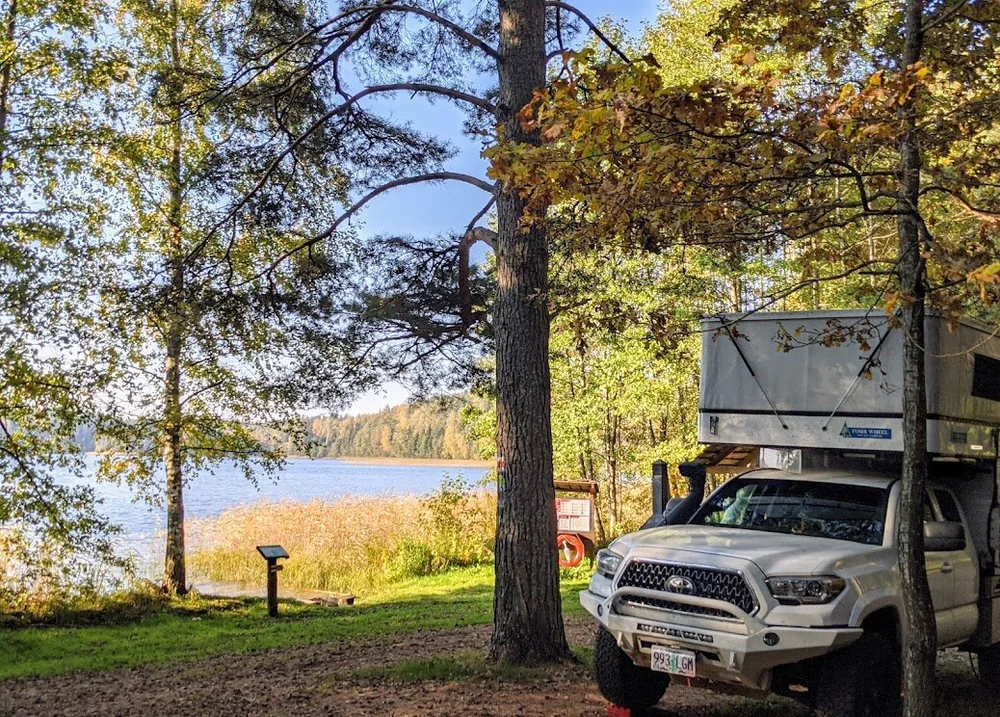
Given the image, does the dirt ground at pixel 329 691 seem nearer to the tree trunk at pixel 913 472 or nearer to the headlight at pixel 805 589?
the headlight at pixel 805 589

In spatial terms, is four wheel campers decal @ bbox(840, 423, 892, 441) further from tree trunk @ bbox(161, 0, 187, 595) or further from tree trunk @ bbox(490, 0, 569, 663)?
tree trunk @ bbox(161, 0, 187, 595)

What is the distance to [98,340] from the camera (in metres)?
14.5

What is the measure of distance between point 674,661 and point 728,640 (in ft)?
1.28

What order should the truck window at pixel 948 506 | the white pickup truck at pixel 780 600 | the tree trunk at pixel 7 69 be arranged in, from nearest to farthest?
1. the white pickup truck at pixel 780 600
2. the truck window at pixel 948 506
3. the tree trunk at pixel 7 69

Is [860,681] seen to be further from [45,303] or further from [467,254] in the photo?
[45,303]

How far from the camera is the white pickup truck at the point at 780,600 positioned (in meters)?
5.14

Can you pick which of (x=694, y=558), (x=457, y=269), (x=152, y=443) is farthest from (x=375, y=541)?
(x=694, y=558)

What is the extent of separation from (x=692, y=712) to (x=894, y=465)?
2.74m

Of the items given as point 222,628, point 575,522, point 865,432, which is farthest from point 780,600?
point 575,522

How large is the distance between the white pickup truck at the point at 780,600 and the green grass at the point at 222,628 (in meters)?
5.74

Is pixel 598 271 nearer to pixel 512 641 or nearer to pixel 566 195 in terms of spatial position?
pixel 512 641

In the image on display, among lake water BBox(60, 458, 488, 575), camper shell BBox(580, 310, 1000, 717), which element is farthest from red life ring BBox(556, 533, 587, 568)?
camper shell BBox(580, 310, 1000, 717)

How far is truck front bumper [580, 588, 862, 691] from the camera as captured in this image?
5.04 metres

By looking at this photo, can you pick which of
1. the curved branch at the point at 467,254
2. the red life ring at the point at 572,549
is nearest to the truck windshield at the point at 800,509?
the curved branch at the point at 467,254
